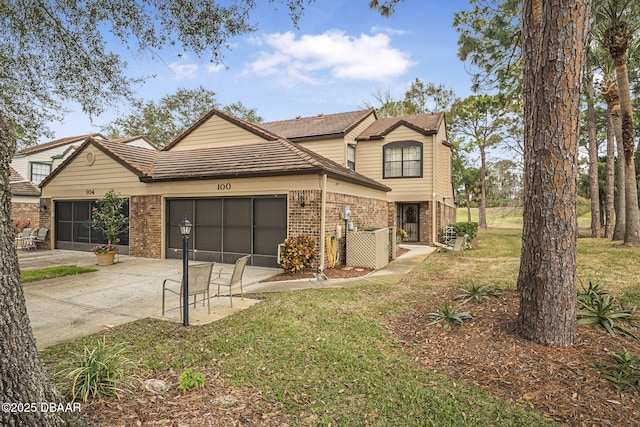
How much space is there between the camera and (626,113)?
530 inches

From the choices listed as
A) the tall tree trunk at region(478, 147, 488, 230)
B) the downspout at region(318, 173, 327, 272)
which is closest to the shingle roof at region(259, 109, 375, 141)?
the downspout at region(318, 173, 327, 272)

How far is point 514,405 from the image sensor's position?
3150 mm

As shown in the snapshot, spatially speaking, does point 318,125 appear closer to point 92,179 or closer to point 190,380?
point 92,179

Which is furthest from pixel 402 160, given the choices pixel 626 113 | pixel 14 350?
pixel 14 350

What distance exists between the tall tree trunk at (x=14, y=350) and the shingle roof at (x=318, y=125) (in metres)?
15.6

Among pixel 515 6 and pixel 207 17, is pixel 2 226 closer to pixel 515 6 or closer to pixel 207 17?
pixel 207 17

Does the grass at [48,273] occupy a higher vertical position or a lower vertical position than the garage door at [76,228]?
lower

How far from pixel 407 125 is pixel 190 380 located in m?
16.9

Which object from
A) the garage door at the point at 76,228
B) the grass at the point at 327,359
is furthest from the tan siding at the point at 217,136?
the grass at the point at 327,359

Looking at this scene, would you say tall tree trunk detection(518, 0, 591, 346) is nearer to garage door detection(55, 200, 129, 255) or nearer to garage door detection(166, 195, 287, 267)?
garage door detection(166, 195, 287, 267)

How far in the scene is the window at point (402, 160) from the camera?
17969 millimetres

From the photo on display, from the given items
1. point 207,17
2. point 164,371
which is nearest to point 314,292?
point 164,371

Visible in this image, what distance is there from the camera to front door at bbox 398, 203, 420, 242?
20.0m

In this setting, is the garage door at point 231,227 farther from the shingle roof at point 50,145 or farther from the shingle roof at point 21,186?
the shingle roof at point 21,186
